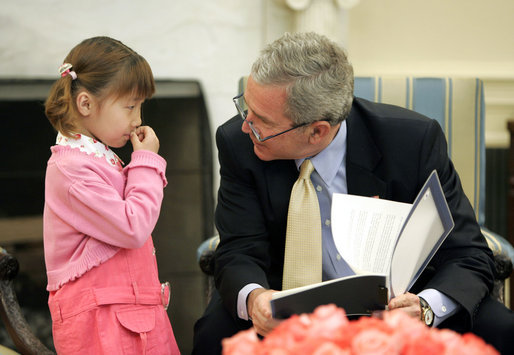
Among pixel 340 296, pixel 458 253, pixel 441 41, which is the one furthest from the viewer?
pixel 441 41

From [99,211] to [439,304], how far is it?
2.62ft

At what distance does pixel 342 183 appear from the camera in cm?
164

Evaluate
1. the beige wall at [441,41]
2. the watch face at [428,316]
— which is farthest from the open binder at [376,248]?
the beige wall at [441,41]

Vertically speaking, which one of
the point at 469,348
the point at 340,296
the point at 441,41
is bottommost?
the point at 340,296

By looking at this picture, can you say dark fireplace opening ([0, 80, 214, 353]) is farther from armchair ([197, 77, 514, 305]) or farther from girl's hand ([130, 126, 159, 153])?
girl's hand ([130, 126, 159, 153])

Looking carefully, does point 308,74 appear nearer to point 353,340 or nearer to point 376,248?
point 376,248

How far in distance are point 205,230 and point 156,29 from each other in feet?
2.88

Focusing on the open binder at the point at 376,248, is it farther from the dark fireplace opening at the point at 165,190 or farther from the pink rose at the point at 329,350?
the dark fireplace opening at the point at 165,190

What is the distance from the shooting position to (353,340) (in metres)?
0.76

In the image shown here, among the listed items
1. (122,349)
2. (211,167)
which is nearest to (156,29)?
(211,167)

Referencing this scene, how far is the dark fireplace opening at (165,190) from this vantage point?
248 centimetres

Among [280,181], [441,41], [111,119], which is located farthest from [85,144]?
[441,41]

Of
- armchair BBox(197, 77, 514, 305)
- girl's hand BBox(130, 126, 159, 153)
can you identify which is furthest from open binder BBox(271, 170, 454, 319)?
armchair BBox(197, 77, 514, 305)

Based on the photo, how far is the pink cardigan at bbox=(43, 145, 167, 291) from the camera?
140cm
